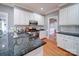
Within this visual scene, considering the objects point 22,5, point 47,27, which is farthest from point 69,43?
point 22,5

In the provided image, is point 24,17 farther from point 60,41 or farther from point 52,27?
point 60,41

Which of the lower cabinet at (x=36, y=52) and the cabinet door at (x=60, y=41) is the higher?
the cabinet door at (x=60, y=41)

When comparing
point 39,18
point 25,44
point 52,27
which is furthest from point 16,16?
point 52,27

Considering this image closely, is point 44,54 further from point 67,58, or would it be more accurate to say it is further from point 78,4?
point 78,4

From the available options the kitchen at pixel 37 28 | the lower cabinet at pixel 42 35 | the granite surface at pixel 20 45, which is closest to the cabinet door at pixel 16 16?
the kitchen at pixel 37 28

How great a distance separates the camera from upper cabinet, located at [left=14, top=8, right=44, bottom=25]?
1.58 meters

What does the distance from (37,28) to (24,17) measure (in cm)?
29

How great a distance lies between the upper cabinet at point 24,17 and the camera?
158cm

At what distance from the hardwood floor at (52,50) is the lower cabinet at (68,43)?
0.07 m

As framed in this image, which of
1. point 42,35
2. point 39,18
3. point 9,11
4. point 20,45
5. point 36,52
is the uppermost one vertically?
point 9,11

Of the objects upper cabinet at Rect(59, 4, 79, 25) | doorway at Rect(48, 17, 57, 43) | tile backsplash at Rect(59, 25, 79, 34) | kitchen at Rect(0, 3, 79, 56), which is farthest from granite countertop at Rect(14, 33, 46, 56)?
upper cabinet at Rect(59, 4, 79, 25)

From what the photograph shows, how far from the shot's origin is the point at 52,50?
1.63 metres

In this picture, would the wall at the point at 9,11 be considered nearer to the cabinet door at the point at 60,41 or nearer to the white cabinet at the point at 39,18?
the white cabinet at the point at 39,18

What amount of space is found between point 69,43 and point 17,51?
85 cm
